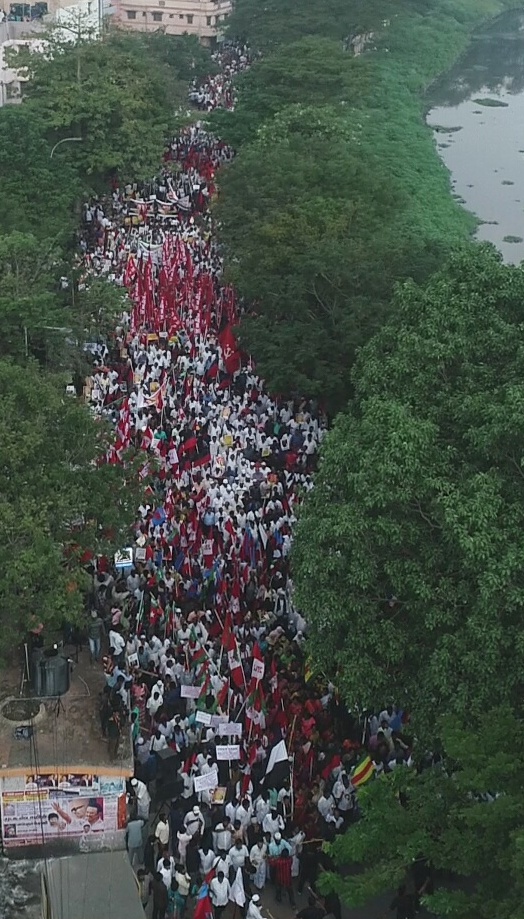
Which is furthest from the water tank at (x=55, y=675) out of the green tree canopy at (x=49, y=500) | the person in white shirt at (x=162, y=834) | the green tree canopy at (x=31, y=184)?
the green tree canopy at (x=31, y=184)

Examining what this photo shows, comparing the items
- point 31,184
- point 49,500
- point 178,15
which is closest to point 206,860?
point 49,500

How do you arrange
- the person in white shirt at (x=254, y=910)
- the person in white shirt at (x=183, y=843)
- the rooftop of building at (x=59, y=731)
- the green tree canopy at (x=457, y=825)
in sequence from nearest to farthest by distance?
the green tree canopy at (x=457, y=825), the person in white shirt at (x=254, y=910), the person in white shirt at (x=183, y=843), the rooftop of building at (x=59, y=731)

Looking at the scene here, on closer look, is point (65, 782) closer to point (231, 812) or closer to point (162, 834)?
point (162, 834)

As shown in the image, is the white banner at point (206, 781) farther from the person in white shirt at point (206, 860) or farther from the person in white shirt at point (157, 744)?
the person in white shirt at point (157, 744)

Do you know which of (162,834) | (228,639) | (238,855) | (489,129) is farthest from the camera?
(489,129)

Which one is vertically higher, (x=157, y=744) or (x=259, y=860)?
(x=157, y=744)

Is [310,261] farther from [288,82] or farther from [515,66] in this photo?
[515,66]

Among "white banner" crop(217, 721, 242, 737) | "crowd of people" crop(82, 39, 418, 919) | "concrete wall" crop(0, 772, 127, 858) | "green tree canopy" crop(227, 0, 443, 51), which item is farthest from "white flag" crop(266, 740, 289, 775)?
"green tree canopy" crop(227, 0, 443, 51)

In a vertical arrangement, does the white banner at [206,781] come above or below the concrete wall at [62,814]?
above
